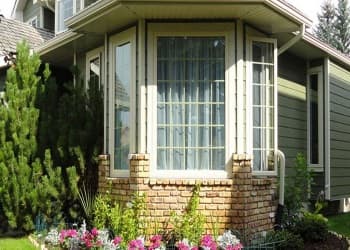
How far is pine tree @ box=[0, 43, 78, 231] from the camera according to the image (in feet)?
27.3

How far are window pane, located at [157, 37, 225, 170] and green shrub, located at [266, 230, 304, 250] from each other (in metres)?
1.23

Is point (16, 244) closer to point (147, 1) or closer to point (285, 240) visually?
point (285, 240)

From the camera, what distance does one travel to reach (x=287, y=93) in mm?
10766

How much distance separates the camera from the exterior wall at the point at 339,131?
461 inches

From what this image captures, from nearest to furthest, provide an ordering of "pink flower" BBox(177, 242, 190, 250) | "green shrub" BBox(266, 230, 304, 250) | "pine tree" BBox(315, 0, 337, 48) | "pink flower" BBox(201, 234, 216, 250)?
"pink flower" BBox(177, 242, 190, 250)
"pink flower" BBox(201, 234, 216, 250)
"green shrub" BBox(266, 230, 304, 250)
"pine tree" BBox(315, 0, 337, 48)

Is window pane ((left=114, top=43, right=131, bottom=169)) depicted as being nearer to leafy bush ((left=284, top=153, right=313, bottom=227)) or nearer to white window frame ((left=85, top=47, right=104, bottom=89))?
white window frame ((left=85, top=47, right=104, bottom=89))

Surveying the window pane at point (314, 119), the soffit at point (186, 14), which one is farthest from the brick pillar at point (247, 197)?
the window pane at point (314, 119)

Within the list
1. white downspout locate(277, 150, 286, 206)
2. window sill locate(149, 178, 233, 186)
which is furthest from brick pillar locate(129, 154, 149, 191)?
white downspout locate(277, 150, 286, 206)

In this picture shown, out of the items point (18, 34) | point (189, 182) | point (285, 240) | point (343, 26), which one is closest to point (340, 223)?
point (285, 240)

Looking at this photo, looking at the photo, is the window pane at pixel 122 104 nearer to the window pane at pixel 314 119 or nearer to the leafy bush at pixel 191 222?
the leafy bush at pixel 191 222

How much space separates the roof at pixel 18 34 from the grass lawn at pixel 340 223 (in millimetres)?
7983

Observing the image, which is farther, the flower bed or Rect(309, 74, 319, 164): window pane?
Rect(309, 74, 319, 164): window pane

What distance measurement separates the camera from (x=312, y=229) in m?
7.82

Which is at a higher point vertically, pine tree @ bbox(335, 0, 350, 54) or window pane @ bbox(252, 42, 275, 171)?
pine tree @ bbox(335, 0, 350, 54)
